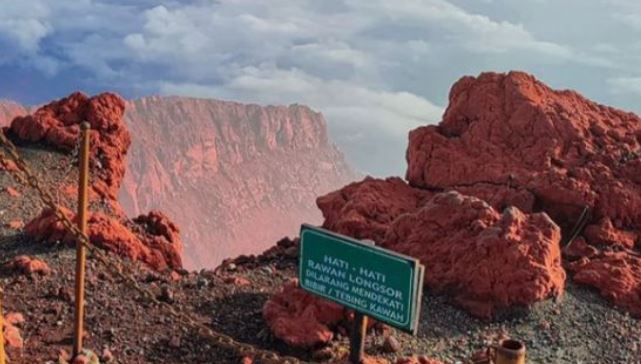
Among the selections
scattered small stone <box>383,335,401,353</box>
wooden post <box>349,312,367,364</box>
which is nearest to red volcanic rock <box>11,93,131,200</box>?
scattered small stone <box>383,335,401,353</box>

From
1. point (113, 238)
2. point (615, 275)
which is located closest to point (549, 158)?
point (615, 275)

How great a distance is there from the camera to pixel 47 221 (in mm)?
16172

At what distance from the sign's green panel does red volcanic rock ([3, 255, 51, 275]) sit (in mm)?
6478

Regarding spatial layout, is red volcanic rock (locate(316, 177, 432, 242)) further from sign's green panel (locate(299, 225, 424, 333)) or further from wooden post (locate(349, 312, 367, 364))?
sign's green panel (locate(299, 225, 424, 333))

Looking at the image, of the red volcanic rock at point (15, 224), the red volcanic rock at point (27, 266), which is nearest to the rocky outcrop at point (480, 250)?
the red volcanic rock at point (27, 266)

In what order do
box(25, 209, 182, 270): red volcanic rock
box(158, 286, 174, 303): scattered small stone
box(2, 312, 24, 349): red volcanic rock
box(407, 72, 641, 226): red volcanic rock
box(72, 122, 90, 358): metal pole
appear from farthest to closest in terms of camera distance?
box(407, 72, 641, 226): red volcanic rock
box(25, 209, 182, 270): red volcanic rock
box(158, 286, 174, 303): scattered small stone
box(2, 312, 24, 349): red volcanic rock
box(72, 122, 90, 358): metal pole

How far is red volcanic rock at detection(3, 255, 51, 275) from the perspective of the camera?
45.4 feet

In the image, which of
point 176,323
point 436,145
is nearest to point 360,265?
point 176,323

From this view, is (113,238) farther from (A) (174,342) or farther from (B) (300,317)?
(B) (300,317)

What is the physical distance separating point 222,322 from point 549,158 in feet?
35.3

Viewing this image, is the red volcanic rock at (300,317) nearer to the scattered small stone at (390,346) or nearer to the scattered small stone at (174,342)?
the scattered small stone at (390,346)

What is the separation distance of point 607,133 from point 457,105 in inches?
171

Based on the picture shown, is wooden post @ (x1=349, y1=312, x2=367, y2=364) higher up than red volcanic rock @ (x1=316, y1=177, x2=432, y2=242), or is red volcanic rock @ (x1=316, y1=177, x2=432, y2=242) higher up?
red volcanic rock @ (x1=316, y1=177, x2=432, y2=242)

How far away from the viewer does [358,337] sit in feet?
33.7
